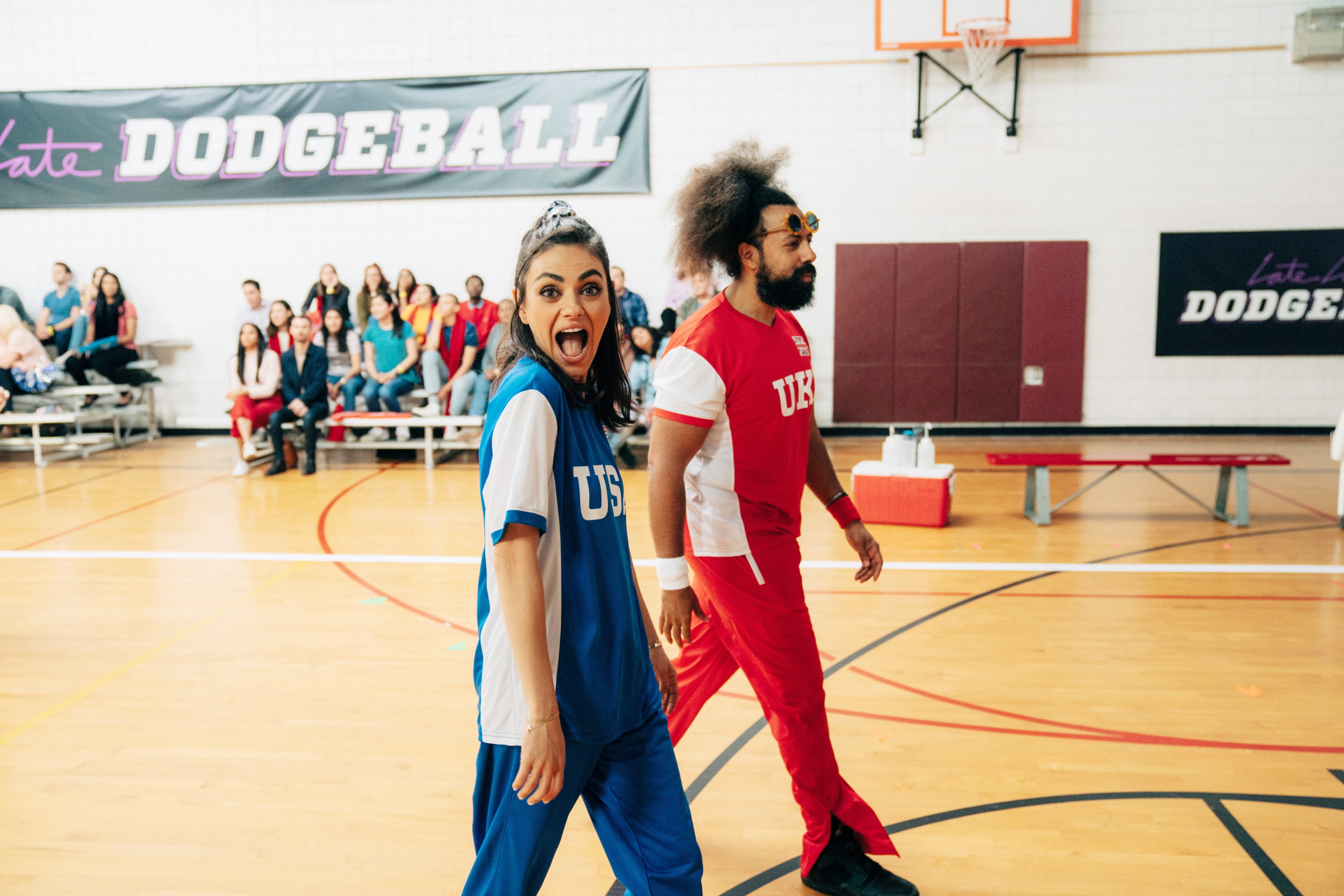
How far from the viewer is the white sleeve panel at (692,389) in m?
2.10

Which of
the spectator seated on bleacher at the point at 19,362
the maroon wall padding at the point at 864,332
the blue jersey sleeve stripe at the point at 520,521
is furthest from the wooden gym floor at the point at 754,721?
the maroon wall padding at the point at 864,332

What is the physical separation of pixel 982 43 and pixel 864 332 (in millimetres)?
2872

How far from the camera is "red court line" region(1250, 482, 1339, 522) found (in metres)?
6.04

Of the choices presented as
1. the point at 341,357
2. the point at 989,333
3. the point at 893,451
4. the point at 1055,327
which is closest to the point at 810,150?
the point at 989,333

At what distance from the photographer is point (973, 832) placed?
250 centimetres

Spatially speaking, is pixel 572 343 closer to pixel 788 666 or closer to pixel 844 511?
pixel 788 666

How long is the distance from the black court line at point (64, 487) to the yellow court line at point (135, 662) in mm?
3298

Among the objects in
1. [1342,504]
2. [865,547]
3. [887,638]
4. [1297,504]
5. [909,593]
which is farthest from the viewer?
[1297,504]

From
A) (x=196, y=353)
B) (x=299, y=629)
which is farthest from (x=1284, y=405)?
(x=196, y=353)

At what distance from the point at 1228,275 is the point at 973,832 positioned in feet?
28.3

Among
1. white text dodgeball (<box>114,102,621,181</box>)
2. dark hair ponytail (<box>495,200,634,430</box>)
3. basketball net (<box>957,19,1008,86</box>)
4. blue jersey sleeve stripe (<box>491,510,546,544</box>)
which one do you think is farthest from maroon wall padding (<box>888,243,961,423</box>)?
blue jersey sleeve stripe (<box>491,510,546,544</box>)

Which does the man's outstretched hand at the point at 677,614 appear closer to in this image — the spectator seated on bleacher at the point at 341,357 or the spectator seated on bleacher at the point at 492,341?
the spectator seated on bleacher at the point at 492,341

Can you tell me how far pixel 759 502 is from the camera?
2.18 metres

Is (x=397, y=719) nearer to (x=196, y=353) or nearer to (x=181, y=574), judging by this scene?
(x=181, y=574)
